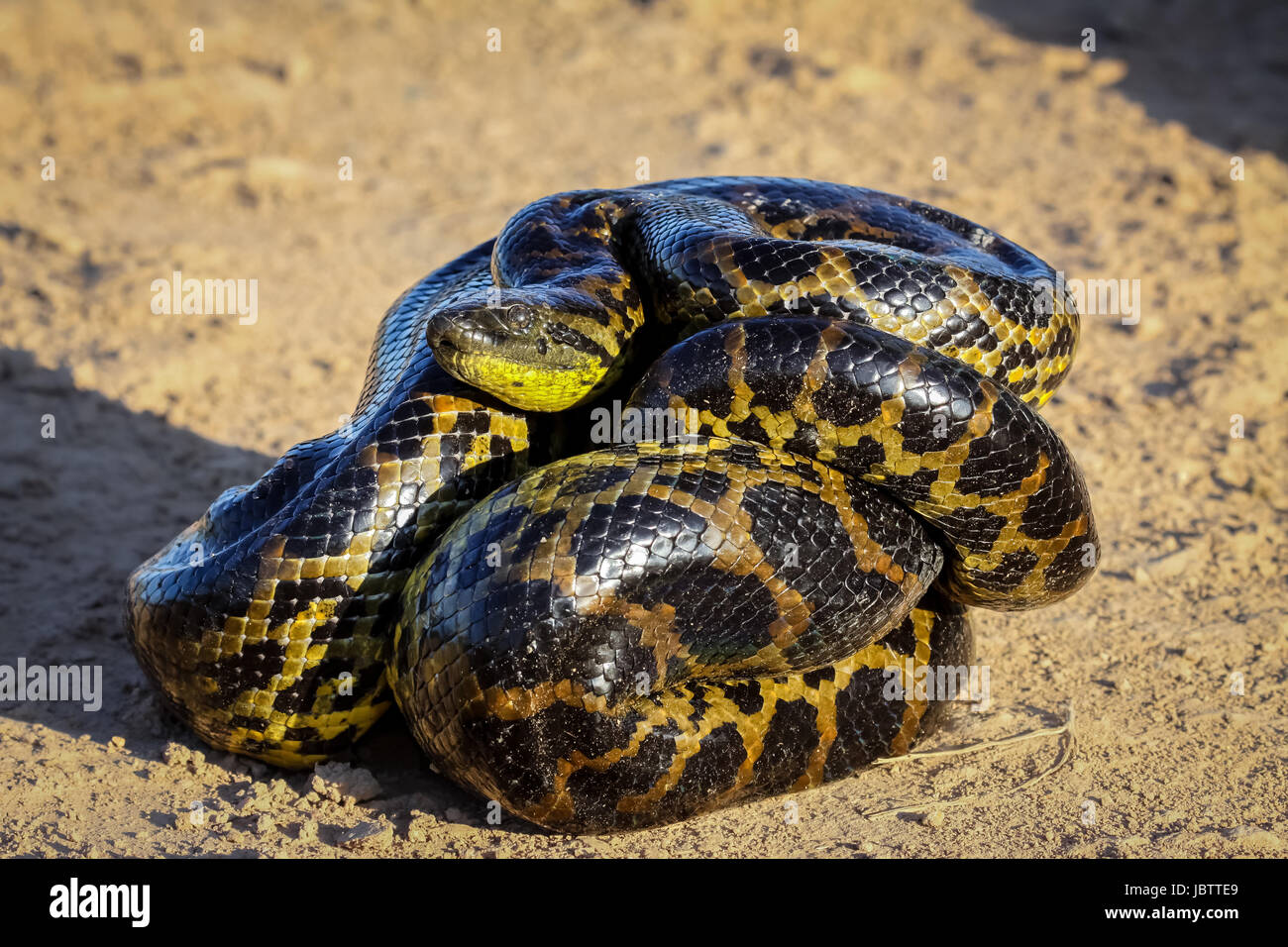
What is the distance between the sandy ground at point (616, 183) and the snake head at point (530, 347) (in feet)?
6.53

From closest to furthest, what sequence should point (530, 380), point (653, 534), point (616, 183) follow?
point (653, 534) < point (530, 380) < point (616, 183)

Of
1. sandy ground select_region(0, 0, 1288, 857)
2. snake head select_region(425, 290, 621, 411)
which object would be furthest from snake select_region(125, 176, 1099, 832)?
sandy ground select_region(0, 0, 1288, 857)

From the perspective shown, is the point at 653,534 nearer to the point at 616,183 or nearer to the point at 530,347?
the point at 530,347

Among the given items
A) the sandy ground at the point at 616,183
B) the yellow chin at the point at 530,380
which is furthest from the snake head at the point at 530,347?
the sandy ground at the point at 616,183

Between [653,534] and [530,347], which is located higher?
[530,347]

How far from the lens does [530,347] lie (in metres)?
5.72

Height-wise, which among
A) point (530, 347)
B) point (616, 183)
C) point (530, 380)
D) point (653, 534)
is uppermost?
point (616, 183)

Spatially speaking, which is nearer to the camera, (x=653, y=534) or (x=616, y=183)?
(x=653, y=534)

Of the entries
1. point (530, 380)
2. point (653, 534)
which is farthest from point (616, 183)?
point (653, 534)

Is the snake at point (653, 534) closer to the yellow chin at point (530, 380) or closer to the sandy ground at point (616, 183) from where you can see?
the yellow chin at point (530, 380)

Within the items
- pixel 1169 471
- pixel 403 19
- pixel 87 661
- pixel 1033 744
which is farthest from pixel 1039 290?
pixel 403 19

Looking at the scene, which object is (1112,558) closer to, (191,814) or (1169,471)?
(1169,471)

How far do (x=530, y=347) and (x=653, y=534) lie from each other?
115 centimetres
